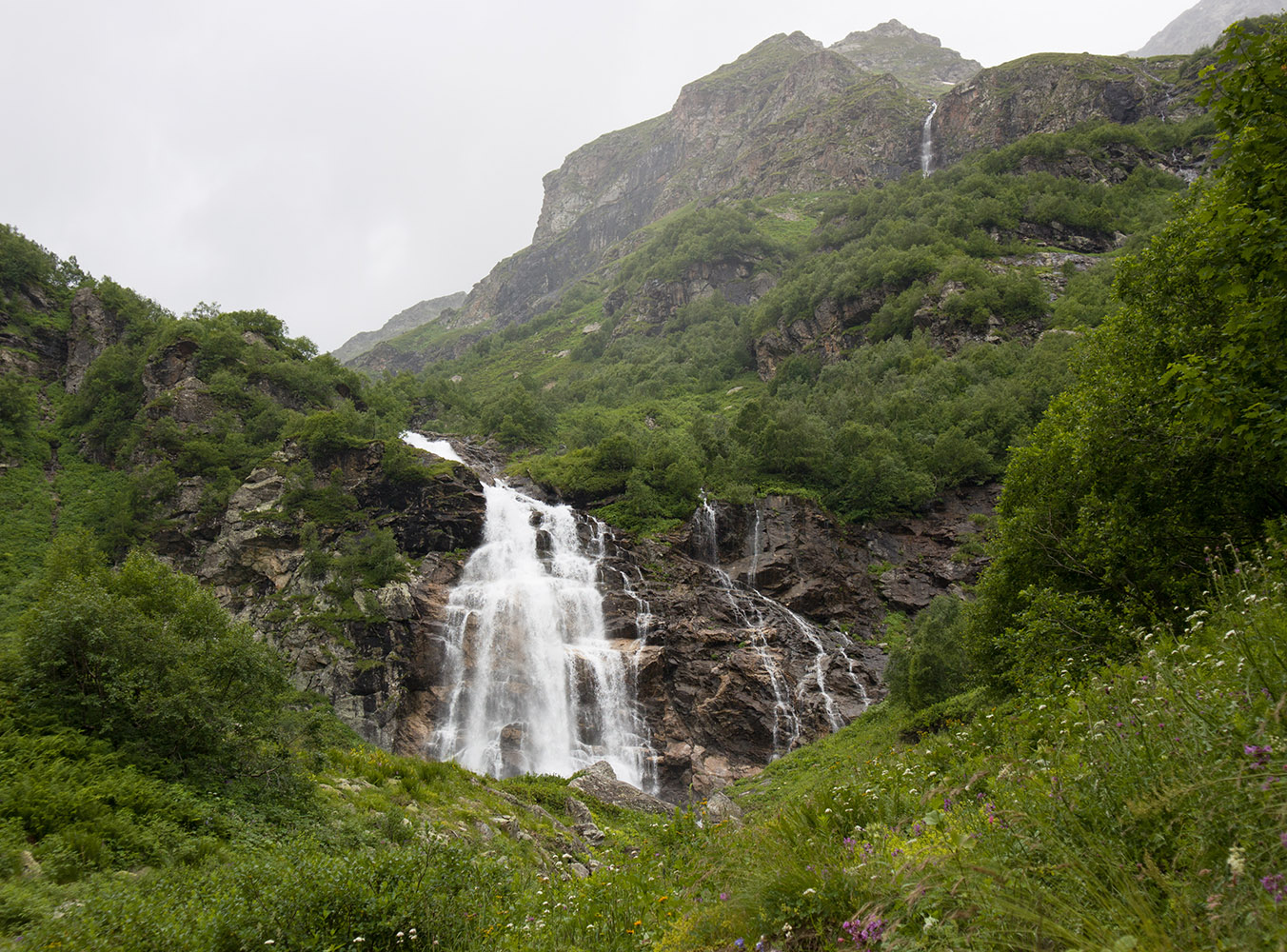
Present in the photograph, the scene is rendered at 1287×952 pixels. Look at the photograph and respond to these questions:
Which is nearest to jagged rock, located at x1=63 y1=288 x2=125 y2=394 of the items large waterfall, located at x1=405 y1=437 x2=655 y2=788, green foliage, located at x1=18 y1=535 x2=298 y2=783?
large waterfall, located at x1=405 y1=437 x2=655 y2=788

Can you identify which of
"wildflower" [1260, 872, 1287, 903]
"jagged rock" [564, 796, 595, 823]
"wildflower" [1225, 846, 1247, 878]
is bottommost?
"jagged rock" [564, 796, 595, 823]

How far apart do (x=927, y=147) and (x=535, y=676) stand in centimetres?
12328

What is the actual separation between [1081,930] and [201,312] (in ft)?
223

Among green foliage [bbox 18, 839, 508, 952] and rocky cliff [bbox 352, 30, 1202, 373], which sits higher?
rocky cliff [bbox 352, 30, 1202, 373]

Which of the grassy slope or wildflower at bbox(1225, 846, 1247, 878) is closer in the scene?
wildflower at bbox(1225, 846, 1247, 878)

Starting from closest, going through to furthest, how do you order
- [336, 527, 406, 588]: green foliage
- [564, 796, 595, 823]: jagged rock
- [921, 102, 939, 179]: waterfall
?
[564, 796, 595, 823]: jagged rock < [336, 527, 406, 588]: green foliage < [921, 102, 939, 179]: waterfall

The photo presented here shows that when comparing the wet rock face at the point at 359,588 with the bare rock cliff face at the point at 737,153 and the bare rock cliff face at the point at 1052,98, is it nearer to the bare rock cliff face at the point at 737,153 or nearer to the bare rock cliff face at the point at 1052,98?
the bare rock cliff face at the point at 1052,98

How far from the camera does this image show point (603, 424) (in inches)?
2490

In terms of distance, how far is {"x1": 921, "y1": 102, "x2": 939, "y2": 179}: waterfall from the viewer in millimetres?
108438

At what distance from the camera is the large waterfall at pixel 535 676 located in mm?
28500

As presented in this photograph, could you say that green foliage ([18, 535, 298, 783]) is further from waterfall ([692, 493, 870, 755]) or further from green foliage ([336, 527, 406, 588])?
waterfall ([692, 493, 870, 755])

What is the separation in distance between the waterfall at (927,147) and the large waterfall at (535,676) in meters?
108

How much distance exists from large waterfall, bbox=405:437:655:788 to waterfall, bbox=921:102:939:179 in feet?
354

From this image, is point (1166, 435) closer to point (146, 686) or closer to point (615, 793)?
point (615, 793)
